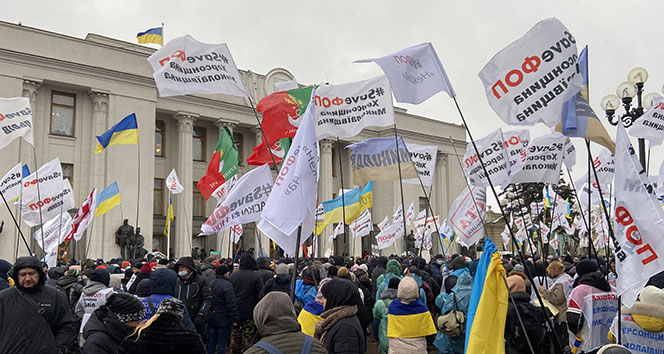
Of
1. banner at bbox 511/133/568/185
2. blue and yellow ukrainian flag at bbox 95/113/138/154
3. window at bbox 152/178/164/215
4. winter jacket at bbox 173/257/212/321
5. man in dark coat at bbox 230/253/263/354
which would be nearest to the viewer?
winter jacket at bbox 173/257/212/321

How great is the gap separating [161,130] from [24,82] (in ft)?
26.3

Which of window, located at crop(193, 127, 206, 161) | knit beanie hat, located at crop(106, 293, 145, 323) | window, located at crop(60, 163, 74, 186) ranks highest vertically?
window, located at crop(193, 127, 206, 161)

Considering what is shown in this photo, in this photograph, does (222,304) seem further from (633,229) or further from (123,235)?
(123,235)

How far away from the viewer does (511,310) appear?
15.7 feet

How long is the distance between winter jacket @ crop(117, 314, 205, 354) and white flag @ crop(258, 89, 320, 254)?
2.01 m

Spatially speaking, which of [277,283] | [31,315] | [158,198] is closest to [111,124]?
[158,198]

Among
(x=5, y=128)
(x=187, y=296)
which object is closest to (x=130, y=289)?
(x=187, y=296)

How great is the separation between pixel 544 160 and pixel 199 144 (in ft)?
88.2

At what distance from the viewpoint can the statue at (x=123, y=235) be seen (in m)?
26.4

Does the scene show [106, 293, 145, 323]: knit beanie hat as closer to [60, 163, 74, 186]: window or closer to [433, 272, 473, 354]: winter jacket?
[433, 272, 473, 354]: winter jacket

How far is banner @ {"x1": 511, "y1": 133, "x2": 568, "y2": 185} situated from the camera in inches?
377

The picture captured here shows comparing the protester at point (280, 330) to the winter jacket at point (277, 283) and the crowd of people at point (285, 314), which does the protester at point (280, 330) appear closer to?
the crowd of people at point (285, 314)

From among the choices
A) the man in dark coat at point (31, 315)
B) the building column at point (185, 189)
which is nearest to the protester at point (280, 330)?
the man in dark coat at point (31, 315)

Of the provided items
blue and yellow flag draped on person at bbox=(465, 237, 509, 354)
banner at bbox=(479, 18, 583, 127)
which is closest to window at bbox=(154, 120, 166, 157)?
banner at bbox=(479, 18, 583, 127)
